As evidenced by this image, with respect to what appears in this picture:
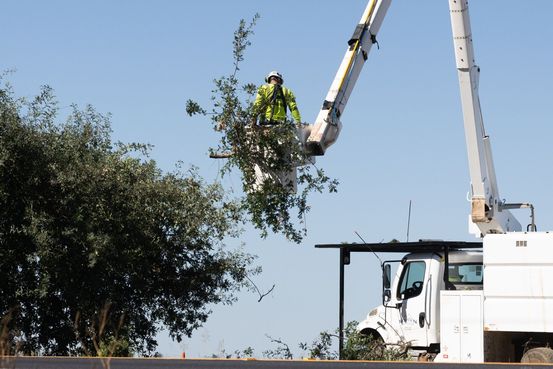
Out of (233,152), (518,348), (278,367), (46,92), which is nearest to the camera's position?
(278,367)

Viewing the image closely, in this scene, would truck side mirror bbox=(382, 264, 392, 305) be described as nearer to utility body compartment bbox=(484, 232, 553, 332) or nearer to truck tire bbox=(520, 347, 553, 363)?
utility body compartment bbox=(484, 232, 553, 332)

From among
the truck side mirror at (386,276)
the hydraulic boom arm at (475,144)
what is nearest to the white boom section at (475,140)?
the hydraulic boom arm at (475,144)

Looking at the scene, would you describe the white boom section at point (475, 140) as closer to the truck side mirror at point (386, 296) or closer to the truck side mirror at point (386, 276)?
the truck side mirror at point (386, 276)

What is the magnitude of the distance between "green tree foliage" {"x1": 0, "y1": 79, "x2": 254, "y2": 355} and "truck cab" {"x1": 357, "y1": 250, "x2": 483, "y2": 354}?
5281 millimetres

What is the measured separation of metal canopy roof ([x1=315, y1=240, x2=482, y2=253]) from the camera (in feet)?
65.2

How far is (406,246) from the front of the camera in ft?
66.2

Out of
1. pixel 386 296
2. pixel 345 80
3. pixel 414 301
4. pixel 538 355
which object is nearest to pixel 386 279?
pixel 386 296

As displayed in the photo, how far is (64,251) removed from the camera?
2408 centimetres

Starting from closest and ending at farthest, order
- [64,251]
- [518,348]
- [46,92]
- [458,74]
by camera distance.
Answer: [518,348]
[458,74]
[64,251]
[46,92]

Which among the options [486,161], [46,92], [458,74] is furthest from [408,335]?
[46,92]

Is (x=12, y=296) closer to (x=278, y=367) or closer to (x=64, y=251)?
(x=64, y=251)

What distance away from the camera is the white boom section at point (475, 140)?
63.4ft

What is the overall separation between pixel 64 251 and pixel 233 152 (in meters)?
8.72

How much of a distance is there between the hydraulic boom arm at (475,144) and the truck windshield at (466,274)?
25.9 inches
